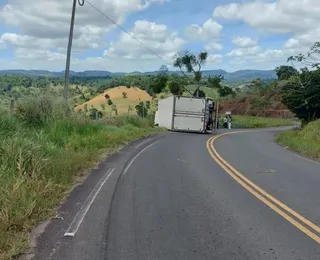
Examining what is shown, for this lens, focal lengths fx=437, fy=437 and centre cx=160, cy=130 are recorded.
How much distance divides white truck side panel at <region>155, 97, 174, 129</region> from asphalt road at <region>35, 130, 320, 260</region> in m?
23.3

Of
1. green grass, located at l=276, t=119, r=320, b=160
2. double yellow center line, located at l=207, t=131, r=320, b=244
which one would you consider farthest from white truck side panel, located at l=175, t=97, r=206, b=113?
double yellow center line, located at l=207, t=131, r=320, b=244

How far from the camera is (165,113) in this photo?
121ft

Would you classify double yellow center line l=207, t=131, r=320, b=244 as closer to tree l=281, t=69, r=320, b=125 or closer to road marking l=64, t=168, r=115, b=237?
road marking l=64, t=168, r=115, b=237

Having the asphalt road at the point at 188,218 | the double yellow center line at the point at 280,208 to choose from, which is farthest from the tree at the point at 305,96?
the double yellow center line at the point at 280,208

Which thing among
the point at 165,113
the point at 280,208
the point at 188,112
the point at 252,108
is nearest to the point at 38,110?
the point at 280,208

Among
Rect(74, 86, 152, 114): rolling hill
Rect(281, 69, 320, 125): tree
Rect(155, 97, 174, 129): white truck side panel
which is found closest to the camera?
Rect(281, 69, 320, 125): tree

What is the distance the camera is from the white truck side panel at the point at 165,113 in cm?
3535

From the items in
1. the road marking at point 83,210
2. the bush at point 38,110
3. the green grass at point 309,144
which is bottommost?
the road marking at point 83,210

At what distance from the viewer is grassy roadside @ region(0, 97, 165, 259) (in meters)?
6.16

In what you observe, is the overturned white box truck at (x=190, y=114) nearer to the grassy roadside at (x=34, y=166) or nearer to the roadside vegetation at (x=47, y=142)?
the roadside vegetation at (x=47, y=142)

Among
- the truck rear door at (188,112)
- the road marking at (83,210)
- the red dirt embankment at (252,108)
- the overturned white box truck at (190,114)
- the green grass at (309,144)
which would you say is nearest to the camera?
the road marking at (83,210)

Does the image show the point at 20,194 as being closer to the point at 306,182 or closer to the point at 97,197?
the point at 97,197

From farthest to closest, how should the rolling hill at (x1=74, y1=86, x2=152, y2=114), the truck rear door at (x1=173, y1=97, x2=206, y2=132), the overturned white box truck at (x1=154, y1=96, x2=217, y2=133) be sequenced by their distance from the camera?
the rolling hill at (x1=74, y1=86, x2=152, y2=114) < the truck rear door at (x1=173, y1=97, x2=206, y2=132) < the overturned white box truck at (x1=154, y1=96, x2=217, y2=133)

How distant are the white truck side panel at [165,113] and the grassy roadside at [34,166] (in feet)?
58.7
